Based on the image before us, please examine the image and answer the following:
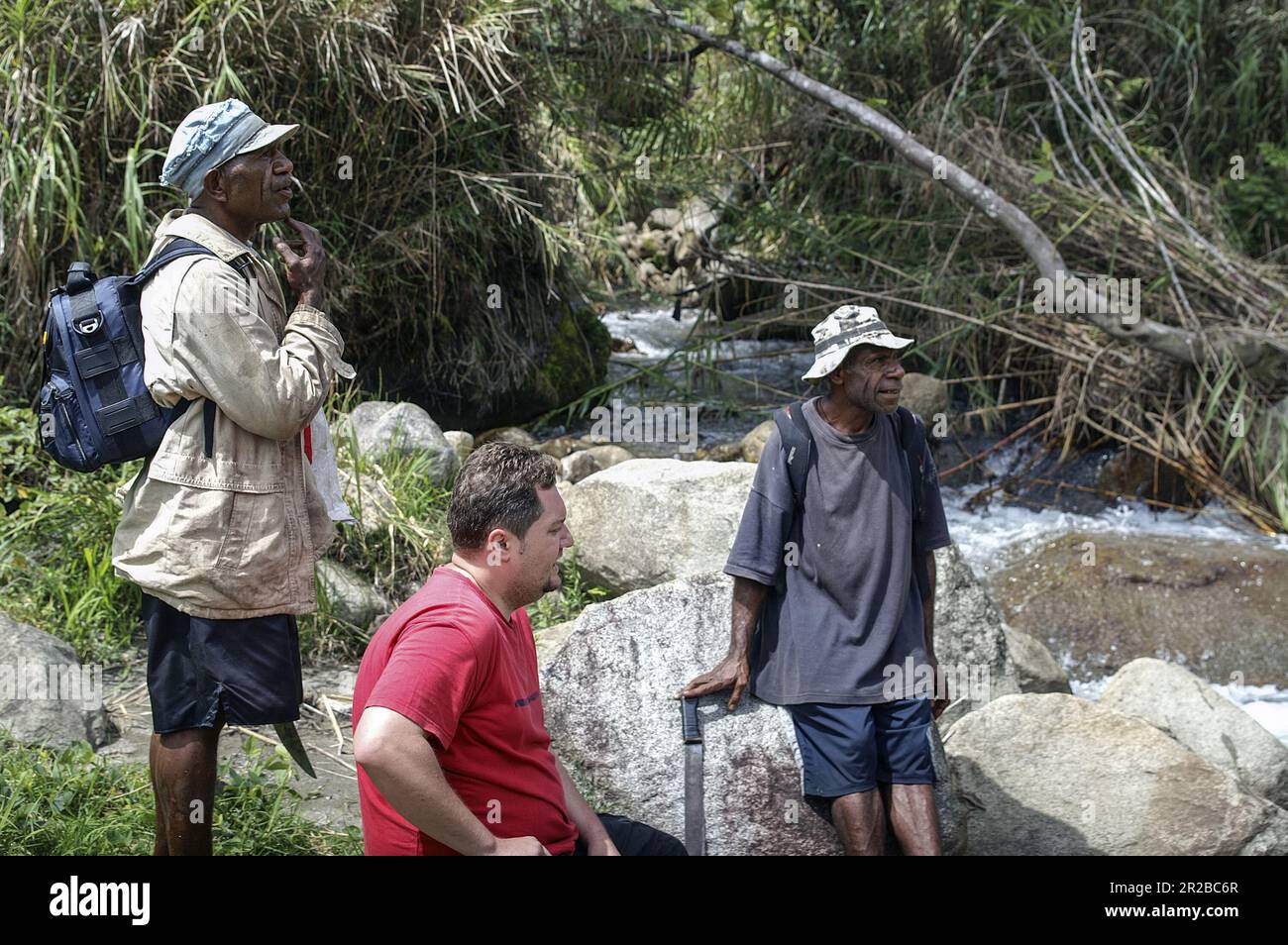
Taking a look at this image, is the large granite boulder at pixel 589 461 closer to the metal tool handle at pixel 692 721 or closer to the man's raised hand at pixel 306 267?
the metal tool handle at pixel 692 721

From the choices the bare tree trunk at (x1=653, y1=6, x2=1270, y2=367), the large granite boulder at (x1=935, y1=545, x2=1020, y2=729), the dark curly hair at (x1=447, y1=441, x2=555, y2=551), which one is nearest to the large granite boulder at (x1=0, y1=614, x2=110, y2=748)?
the dark curly hair at (x1=447, y1=441, x2=555, y2=551)

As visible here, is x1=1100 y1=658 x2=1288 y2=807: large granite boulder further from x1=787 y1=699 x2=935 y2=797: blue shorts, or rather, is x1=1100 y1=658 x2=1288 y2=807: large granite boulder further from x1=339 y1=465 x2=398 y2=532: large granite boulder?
x1=339 y1=465 x2=398 y2=532: large granite boulder

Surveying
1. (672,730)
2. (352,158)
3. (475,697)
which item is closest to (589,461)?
(352,158)

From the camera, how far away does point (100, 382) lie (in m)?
2.85

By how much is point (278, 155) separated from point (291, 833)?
1792 millimetres

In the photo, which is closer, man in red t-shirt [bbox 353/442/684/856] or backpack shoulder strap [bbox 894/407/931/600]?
man in red t-shirt [bbox 353/442/684/856]

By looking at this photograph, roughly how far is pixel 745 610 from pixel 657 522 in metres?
2.25

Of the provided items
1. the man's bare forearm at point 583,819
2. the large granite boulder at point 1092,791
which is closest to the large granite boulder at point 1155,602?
the large granite boulder at point 1092,791

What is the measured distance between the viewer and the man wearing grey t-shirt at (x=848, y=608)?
3215 mm

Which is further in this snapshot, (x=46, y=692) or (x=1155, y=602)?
(x=1155, y=602)

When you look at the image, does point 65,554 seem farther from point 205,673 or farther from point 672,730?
point 672,730

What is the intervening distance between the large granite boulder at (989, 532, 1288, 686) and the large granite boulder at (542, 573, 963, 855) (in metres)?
3.13

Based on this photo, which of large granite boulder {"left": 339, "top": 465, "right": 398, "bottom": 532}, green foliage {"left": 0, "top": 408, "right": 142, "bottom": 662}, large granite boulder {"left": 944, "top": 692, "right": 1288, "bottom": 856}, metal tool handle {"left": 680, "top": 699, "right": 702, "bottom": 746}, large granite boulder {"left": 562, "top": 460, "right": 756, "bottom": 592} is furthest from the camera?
large granite boulder {"left": 339, "top": 465, "right": 398, "bottom": 532}

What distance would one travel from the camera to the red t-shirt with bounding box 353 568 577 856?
2242 mm
